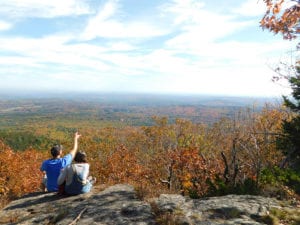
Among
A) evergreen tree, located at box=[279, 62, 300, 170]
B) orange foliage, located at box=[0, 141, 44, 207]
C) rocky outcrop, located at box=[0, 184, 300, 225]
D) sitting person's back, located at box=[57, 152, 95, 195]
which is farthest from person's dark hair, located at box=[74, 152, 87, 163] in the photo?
orange foliage, located at box=[0, 141, 44, 207]

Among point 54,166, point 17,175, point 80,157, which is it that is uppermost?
point 80,157

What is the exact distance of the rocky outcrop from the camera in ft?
21.5

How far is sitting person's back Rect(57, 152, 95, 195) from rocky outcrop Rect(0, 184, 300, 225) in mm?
274

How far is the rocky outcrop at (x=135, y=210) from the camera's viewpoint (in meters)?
6.56

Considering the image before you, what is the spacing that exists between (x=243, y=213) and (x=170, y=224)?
1693 mm

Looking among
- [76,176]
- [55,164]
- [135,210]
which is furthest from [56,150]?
[135,210]

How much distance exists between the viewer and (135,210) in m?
7.32

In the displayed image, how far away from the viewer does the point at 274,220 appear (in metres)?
6.33

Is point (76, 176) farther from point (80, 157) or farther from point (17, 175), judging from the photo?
point (17, 175)

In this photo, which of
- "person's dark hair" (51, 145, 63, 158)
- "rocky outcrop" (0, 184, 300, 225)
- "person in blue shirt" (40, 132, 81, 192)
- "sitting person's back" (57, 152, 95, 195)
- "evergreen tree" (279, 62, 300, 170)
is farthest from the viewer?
"evergreen tree" (279, 62, 300, 170)

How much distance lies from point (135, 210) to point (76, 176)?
8.92 feet

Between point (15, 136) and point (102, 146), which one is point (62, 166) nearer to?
point (102, 146)

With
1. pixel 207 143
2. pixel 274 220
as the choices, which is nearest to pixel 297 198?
pixel 274 220

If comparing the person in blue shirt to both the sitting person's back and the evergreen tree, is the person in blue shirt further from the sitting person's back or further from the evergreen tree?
the evergreen tree
